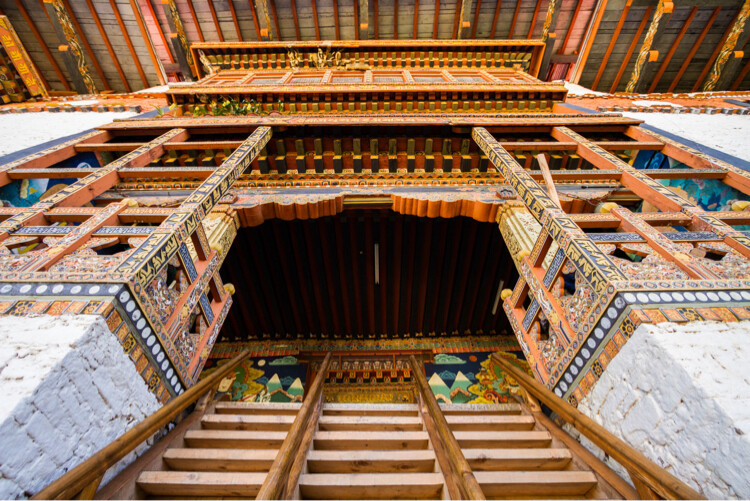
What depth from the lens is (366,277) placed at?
191 inches

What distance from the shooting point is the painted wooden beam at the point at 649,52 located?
6789mm

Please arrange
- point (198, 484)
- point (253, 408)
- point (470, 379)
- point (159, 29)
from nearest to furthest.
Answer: point (198, 484) < point (253, 408) < point (470, 379) < point (159, 29)

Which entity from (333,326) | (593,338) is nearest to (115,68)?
(333,326)

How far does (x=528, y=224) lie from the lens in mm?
2863

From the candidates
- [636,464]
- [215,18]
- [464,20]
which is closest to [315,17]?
[215,18]

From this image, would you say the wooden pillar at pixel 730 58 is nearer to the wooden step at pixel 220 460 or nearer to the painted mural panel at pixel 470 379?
the painted mural panel at pixel 470 379

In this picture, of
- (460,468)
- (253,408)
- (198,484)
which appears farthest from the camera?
(253,408)

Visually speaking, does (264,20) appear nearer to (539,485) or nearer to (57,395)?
(57,395)

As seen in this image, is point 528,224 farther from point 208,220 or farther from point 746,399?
point 208,220

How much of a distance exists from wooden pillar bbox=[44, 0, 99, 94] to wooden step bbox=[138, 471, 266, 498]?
11007 mm

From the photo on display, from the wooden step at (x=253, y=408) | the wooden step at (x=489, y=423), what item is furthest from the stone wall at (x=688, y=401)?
the wooden step at (x=253, y=408)

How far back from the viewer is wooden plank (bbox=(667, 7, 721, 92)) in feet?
23.6

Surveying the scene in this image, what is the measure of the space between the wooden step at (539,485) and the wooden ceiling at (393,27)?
9.11 m

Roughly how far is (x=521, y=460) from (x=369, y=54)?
27.4 ft
